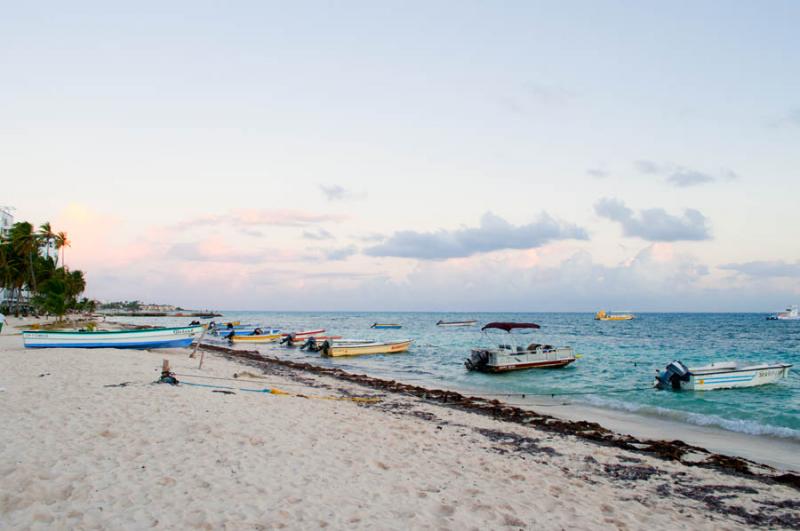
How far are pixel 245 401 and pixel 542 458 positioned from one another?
7.34 meters

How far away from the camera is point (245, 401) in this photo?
43.3 feet

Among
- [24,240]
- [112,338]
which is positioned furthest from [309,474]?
[24,240]

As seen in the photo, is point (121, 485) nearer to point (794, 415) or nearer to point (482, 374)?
point (794, 415)

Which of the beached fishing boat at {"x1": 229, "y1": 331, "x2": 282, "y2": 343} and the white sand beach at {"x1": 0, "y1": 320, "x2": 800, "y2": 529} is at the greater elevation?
the white sand beach at {"x1": 0, "y1": 320, "x2": 800, "y2": 529}

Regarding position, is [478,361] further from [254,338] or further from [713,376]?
[254,338]

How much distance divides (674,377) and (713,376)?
5.92ft

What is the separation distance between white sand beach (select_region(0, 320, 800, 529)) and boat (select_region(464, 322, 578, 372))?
14993 millimetres

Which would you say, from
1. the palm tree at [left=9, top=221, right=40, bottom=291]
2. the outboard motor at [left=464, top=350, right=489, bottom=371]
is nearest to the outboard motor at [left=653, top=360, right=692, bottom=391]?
the outboard motor at [left=464, top=350, right=489, bottom=371]

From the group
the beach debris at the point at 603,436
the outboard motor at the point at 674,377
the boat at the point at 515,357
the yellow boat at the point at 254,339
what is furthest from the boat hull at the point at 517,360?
the yellow boat at the point at 254,339

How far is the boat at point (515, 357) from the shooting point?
93.2 feet

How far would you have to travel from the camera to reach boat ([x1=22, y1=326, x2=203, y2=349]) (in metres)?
25.7

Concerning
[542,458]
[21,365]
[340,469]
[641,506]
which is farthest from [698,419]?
[21,365]

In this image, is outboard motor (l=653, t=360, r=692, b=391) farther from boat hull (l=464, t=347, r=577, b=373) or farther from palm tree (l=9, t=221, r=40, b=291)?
palm tree (l=9, t=221, r=40, b=291)

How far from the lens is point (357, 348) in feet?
127
